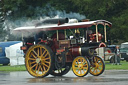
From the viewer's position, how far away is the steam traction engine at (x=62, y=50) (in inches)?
787

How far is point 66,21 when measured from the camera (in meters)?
20.9

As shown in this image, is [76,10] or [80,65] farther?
[76,10]

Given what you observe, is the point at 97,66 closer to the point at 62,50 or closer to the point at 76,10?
the point at 62,50

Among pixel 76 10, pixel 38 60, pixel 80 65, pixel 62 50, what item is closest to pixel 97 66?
pixel 80 65

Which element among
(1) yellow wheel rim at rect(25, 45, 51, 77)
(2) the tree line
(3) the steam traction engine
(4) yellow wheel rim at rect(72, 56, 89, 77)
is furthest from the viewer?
(2) the tree line

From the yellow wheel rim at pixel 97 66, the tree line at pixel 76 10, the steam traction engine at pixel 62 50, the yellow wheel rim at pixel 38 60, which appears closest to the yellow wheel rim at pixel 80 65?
the steam traction engine at pixel 62 50

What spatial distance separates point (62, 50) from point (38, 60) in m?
1.20

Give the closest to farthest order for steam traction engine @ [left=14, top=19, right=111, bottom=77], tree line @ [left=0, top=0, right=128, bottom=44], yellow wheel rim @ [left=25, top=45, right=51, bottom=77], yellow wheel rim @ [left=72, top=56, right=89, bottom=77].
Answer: yellow wheel rim @ [left=72, top=56, right=89, bottom=77], steam traction engine @ [left=14, top=19, right=111, bottom=77], yellow wheel rim @ [left=25, top=45, right=51, bottom=77], tree line @ [left=0, top=0, right=128, bottom=44]

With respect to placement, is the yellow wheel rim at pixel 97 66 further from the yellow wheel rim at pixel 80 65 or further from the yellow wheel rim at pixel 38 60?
the yellow wheel rim at pixel 38 60

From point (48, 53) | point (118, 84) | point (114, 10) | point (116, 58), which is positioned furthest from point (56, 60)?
point (114, 10)

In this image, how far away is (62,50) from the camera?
2053 cm

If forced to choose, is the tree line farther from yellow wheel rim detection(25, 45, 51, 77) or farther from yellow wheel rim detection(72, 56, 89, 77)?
yellow wheel rim detection(72, 56, 89, 77)

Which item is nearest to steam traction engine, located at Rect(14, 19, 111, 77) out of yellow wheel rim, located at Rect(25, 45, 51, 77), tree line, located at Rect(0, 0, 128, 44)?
yellow wheel rim, located at Rect(25, 45, 51, 77)

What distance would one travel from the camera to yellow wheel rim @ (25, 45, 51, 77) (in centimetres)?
2060
